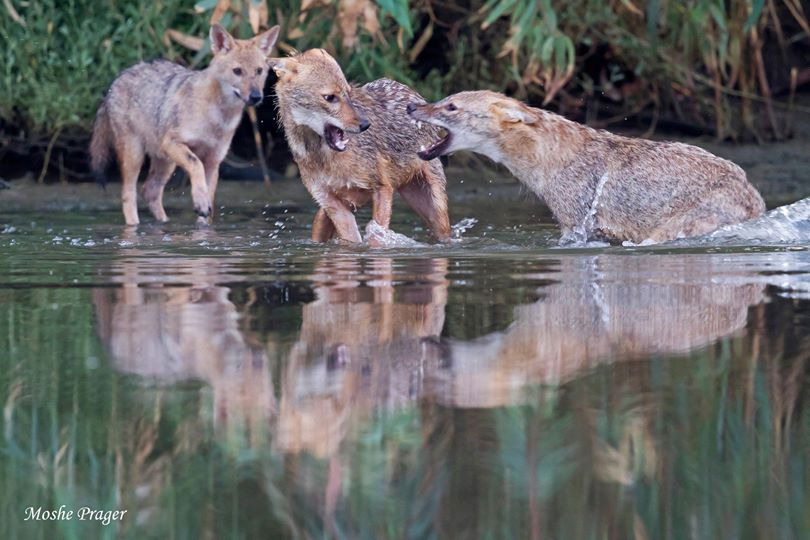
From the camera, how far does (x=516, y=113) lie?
25.4ft

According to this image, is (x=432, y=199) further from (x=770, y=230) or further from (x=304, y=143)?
(x=770, y=230)

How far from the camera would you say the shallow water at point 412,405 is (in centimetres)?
273

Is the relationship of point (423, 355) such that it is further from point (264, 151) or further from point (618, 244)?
point (264, 151)

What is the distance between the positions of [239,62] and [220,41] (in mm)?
211

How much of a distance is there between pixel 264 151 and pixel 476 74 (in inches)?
74.8

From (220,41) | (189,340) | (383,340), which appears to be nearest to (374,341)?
(383,340)

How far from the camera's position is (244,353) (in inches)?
156

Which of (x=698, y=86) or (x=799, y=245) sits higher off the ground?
A: (x=698, y=86)

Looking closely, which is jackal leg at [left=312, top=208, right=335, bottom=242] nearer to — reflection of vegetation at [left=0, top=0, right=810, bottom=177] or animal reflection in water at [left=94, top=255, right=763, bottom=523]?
animal reflection in water at [left=94, top=255, right=763, bottom=523]

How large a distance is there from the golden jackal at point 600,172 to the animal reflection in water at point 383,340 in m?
1.61

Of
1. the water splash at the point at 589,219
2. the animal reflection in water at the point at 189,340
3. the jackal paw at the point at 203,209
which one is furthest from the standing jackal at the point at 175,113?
the animal reflection in water at the point at 189,340

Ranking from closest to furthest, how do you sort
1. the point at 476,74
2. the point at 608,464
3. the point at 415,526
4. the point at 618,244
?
1. the point at 415,526
2. the point at 608,464
3. the point at 618,244
4. the point at 476,74

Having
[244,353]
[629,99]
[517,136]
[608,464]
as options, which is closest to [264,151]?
[629,99]

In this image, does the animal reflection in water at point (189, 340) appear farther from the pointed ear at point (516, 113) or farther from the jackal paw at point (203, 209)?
the jackal paw at point (203, 209)
